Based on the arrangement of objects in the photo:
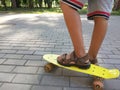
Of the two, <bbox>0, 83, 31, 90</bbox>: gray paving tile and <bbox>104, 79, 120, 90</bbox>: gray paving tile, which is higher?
<bbox>0, 83, 31, 90</bbox>: gray paving tile

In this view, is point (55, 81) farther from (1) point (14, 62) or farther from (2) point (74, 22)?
(1) point (14, 62)

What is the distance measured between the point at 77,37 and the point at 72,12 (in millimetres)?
238

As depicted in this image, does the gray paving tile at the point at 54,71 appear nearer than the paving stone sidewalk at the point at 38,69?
No

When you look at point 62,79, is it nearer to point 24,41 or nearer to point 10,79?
point 10,79

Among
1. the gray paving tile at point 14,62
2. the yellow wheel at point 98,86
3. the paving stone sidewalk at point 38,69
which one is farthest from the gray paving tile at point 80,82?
the gray paving tile at point 14,62

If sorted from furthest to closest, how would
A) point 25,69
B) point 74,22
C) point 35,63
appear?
point 35,63, point 25,69, point 74,22

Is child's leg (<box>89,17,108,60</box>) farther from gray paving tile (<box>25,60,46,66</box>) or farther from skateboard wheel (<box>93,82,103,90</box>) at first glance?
gray paving tile (<box>25,60,46,66</box>)

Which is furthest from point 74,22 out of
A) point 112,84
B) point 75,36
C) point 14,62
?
point 14,62

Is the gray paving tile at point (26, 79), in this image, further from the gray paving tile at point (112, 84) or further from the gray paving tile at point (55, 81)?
the gray paving tile at point (112, 84)

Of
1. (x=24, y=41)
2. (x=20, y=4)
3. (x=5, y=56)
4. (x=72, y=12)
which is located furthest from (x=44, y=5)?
(x=72, y=12)

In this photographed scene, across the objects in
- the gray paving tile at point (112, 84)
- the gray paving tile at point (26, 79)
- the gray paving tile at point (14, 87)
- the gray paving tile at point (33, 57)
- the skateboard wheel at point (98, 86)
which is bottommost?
the gray paving tile at point (33, 57)

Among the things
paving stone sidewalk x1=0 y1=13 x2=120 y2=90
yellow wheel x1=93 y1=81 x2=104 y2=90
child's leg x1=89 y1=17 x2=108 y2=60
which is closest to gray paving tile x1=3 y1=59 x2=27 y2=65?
paving stone sidewalk x1=0 y1=13 x2=120 y2=90

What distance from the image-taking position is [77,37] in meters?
1.95

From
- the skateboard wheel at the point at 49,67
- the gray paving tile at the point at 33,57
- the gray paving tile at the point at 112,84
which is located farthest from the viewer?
the gray paving tile at the point at 33,57
